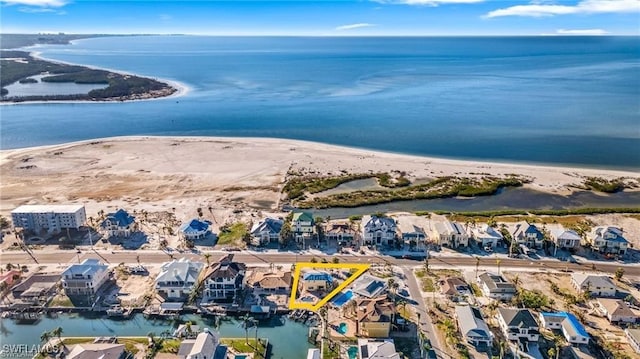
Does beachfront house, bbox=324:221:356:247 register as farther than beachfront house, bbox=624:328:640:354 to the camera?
Yes

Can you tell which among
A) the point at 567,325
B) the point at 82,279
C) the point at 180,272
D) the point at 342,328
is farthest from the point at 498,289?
the point at 82,279

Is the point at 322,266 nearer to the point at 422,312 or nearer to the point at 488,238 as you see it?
the point at 422,312

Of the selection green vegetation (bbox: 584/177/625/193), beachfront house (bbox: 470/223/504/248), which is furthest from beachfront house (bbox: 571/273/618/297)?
green vegetation (bbox: 584/177/625/193)

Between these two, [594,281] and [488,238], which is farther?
[488,238]

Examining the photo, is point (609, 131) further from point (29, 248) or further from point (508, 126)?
point (29, 248)

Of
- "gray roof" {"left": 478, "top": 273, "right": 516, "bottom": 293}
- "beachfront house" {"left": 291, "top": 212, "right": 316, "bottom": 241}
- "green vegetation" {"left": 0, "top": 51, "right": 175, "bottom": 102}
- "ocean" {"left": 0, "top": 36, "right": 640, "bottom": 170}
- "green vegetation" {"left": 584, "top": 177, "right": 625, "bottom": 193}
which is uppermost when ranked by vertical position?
"green vegetation" {"left": 0, "top": 51, "right": 175, "bottom": 102}

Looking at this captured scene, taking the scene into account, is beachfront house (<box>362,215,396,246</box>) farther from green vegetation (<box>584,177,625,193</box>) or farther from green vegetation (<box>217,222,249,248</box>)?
green vegetation (<box>584,177,625,193</box>)

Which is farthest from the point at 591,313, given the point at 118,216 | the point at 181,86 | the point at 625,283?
the point at 181,86
